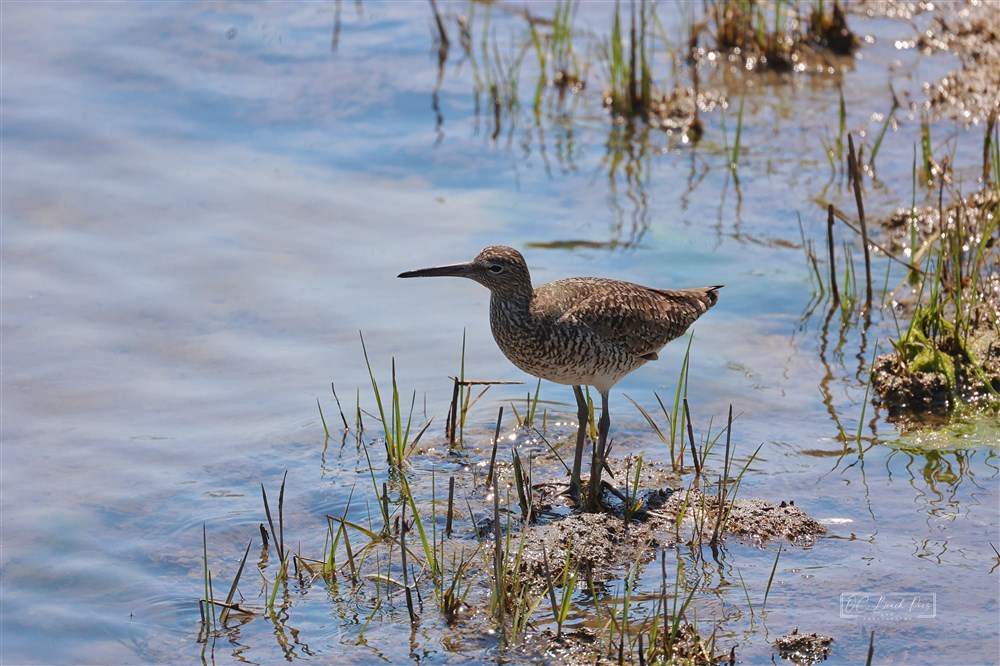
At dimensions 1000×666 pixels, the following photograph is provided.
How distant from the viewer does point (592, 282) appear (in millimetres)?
7488

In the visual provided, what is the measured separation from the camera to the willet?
6934 mm

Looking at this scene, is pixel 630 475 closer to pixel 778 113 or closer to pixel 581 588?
pixel 581 588

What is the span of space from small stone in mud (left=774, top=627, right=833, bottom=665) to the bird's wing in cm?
228

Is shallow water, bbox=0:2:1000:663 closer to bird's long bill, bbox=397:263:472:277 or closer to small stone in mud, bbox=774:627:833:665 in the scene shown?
small stone in mud, bbox=774:627:833:665

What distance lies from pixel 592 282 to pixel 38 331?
3.96m

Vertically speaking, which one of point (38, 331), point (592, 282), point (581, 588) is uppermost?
point (592, 282)

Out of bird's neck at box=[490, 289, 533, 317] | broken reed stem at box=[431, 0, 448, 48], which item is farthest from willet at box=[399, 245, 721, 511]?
broken reed stem at box=[431, 0, 448, 48]

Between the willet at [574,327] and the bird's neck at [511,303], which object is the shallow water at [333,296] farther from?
the bird's neck at [511,303]

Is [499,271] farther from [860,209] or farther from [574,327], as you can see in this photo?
[860,209]

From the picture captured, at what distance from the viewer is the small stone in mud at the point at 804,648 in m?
5.33

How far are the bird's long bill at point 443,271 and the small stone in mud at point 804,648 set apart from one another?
111 inches

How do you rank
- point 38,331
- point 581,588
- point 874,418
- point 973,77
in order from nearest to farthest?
point 581,588 → point 874,418 → point 38,331 → point 973,77

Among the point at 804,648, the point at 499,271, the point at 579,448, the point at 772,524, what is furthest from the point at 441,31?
the point at 804,648

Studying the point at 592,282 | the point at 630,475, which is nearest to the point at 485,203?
the point at 592,282
